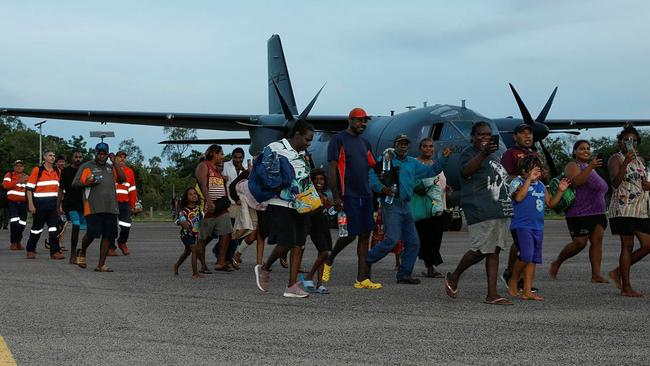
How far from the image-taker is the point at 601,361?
5.24 m

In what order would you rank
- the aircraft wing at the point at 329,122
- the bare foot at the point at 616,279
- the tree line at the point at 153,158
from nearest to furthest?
the bare foot at the point at 616,279
the aircraft wing at the point at 329,122
the tree line at the point at 153,158

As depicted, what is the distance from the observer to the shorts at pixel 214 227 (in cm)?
1152

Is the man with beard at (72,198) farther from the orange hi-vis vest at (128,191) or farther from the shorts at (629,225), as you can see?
the shorts at (629,225)

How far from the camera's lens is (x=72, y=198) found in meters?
14.4

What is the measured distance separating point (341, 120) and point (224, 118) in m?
4.07

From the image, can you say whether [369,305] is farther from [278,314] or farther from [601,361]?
[601,361]

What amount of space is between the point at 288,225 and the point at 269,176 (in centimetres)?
52

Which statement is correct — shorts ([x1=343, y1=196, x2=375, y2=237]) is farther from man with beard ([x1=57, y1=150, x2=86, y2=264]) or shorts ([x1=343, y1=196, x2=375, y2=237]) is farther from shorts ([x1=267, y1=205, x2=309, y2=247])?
man with beard ([x1=57, y1=150, x2=86, y2=264])

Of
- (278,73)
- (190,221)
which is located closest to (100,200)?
(190,221)

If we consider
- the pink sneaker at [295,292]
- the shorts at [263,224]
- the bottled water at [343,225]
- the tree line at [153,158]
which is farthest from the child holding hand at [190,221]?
the tree line at [153,158]

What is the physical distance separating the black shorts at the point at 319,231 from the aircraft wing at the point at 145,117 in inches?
785

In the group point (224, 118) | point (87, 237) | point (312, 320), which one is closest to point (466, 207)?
point (312, 320)

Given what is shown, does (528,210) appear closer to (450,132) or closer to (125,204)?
(125,204)

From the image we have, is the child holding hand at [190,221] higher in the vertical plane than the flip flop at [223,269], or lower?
higher
